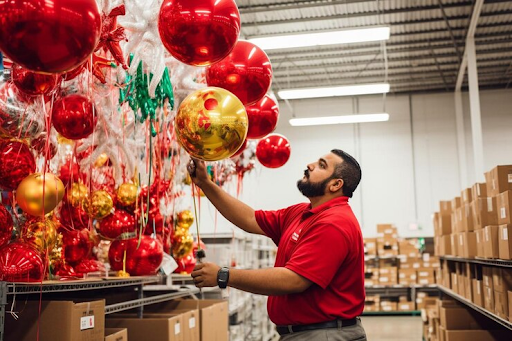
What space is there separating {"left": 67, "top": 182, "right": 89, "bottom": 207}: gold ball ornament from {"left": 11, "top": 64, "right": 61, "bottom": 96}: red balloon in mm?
792

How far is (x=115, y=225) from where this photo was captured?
279 cm

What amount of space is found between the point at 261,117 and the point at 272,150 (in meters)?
0.89

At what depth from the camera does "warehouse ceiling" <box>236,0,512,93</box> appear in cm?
850

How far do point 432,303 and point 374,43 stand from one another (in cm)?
472

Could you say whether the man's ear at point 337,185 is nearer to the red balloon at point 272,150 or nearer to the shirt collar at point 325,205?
the shirt collar at point 325,205

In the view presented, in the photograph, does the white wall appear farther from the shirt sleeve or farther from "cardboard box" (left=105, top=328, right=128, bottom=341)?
the shirt sleeve

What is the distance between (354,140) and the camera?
41.6ft

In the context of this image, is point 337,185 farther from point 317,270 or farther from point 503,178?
point 503,178

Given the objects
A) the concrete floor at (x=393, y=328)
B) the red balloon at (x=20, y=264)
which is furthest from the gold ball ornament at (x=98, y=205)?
the concrete floor at (x=393, y=328)

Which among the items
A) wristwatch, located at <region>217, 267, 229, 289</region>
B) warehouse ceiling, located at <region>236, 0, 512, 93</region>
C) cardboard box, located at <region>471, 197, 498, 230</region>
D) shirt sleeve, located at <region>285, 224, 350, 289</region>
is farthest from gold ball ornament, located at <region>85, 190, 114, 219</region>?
warehouse ceiling, located at <region>236, 0, 512, 93</region>

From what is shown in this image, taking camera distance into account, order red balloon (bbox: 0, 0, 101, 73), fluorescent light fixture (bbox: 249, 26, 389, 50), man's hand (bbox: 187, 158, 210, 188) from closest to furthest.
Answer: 1. red balloon (bbox: 0, 0, 101, 73)
2. man's hand (bbox: 187, 158, 210, 188)
3. fluorescent light fixture (bbox: 249, 26, 389, 50)

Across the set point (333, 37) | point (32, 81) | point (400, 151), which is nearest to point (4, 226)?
point (32, 81)

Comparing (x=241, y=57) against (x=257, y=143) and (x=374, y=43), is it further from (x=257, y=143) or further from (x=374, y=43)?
(x=374, y=43)

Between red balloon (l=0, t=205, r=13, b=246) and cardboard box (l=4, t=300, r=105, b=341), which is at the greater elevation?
red balloon (l=0, t=205, r=13, b=246)
